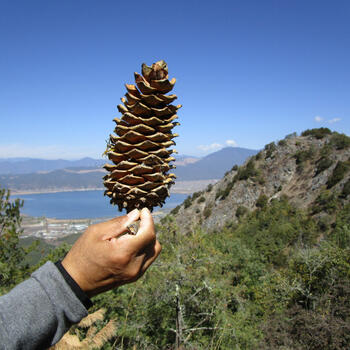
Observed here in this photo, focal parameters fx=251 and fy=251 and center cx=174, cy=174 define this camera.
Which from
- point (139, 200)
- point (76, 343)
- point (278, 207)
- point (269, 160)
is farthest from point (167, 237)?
point (269, 160)

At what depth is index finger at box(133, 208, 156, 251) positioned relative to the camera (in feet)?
4.18

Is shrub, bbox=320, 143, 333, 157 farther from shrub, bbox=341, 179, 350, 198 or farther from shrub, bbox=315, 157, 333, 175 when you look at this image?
shrub, bbox=341, 179, 350, 198

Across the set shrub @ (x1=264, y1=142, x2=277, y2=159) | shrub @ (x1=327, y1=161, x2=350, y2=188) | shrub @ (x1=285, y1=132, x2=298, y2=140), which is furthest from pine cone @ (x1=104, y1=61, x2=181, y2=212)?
shrub @ (x1=285, y1=132, x2=298, y2=140)

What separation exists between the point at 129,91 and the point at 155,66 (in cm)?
23

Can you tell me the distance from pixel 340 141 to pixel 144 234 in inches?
1747

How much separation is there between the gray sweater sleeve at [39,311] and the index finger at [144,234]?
0.37m

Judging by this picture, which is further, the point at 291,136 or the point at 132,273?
the point at 291,136

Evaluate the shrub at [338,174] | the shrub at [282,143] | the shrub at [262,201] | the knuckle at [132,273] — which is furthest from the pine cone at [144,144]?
the shrub at [282,143]

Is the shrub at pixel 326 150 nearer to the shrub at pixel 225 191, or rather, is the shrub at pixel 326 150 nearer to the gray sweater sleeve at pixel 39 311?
the shrub at pixel 225 191

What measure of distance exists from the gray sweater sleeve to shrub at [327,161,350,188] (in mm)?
35367

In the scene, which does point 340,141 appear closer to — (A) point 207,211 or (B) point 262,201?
(B) point 262,201

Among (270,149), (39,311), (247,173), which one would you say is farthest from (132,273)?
(270,149)

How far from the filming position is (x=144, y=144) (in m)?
1.54

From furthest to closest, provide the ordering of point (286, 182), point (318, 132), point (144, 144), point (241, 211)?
point (318, 132) < point (286, 182) < point (241, 211) < point (144, 144)
